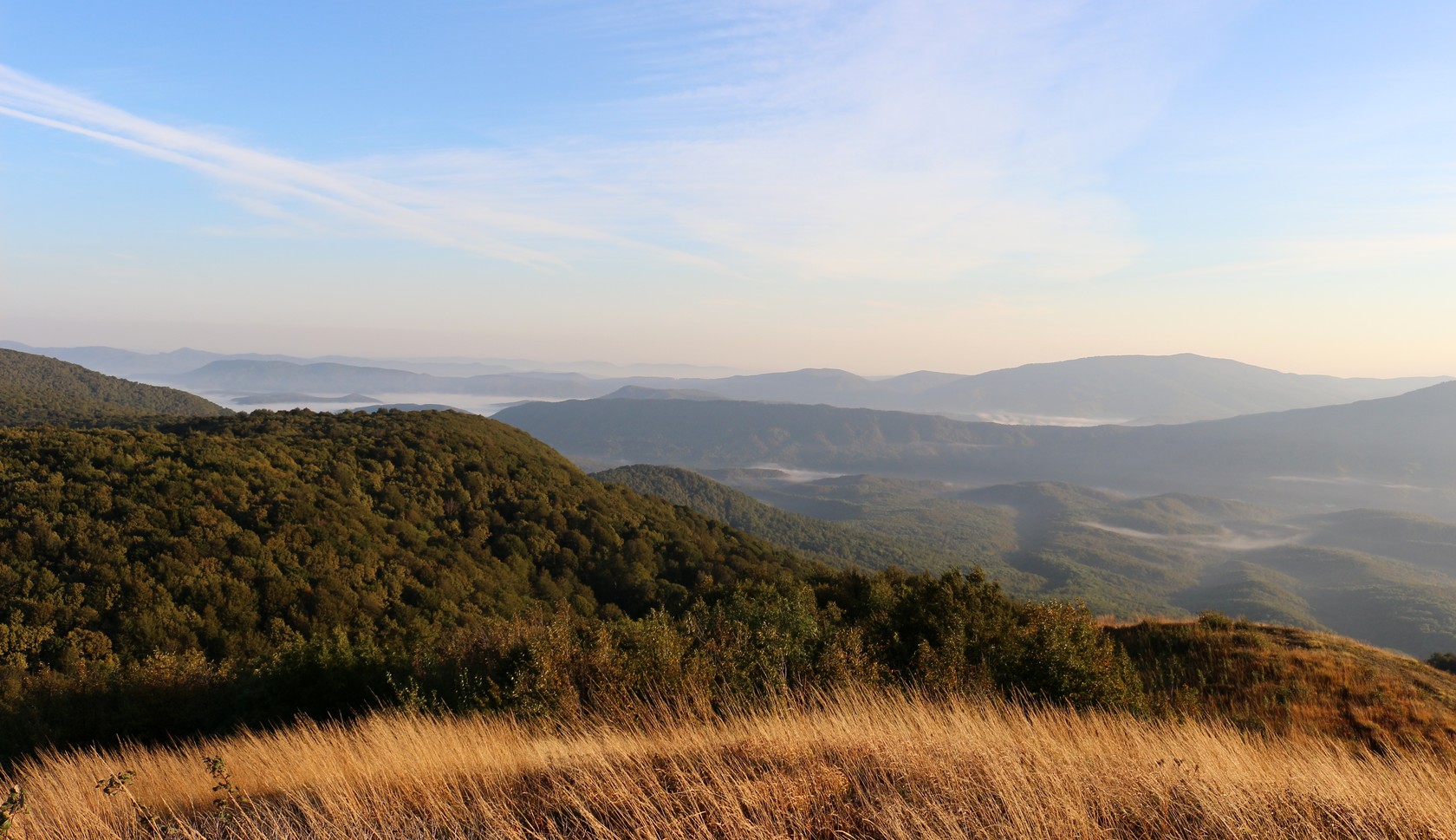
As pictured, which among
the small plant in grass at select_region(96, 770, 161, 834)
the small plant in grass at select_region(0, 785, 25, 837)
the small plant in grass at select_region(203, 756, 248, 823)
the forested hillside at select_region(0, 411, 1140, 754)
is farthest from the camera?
the forested hillside at select_region(0, 411, 1140, 754)

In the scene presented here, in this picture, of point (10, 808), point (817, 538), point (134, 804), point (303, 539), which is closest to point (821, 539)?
point (817, 538)

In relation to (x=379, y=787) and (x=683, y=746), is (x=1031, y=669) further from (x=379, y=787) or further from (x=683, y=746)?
(x=379, y=787)

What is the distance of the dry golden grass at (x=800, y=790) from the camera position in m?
5.46

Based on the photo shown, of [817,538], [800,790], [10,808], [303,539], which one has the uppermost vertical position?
[10,808]

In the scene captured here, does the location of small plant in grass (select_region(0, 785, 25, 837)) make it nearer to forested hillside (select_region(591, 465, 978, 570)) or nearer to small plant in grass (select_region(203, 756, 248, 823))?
small plant in grass (select_region(203, 756, 248, 823))

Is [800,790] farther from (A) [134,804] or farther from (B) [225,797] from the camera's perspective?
(A) [134,804]

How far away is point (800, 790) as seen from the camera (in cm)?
588

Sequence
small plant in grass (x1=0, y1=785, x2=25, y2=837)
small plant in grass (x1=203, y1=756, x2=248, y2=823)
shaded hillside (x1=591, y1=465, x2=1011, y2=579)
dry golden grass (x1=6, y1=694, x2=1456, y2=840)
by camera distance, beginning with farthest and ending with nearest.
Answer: shaded hillside (x1=591, y1=465, x2=1011, y2=579), small plant in grass (x1=203, y1=756, x2=248, y2=823), dry golden grass (x1=6, y1=694, x2=1456, y2=840), small plant in grass (x1=0, y1=785, x2=25, y2=837)

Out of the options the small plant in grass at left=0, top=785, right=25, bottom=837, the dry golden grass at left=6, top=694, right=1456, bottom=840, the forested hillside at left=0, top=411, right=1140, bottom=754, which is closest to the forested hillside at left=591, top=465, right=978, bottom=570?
the forested hillside at left=0, top=411, right=1140, bottom=754

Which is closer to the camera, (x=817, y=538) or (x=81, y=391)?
(x=81, y=391)

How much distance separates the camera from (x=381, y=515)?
5694 centimetres

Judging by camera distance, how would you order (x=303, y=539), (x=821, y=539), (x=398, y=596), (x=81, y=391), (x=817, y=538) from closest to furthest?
1. (x=398, y=596)
2. (x=303, y=539)
3. (x=81, y=391)
4. (x=817, y=538)
5. (x=821, y=539)

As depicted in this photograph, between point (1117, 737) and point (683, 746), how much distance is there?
5433 mm

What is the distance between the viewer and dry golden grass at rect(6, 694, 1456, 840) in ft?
17.9
